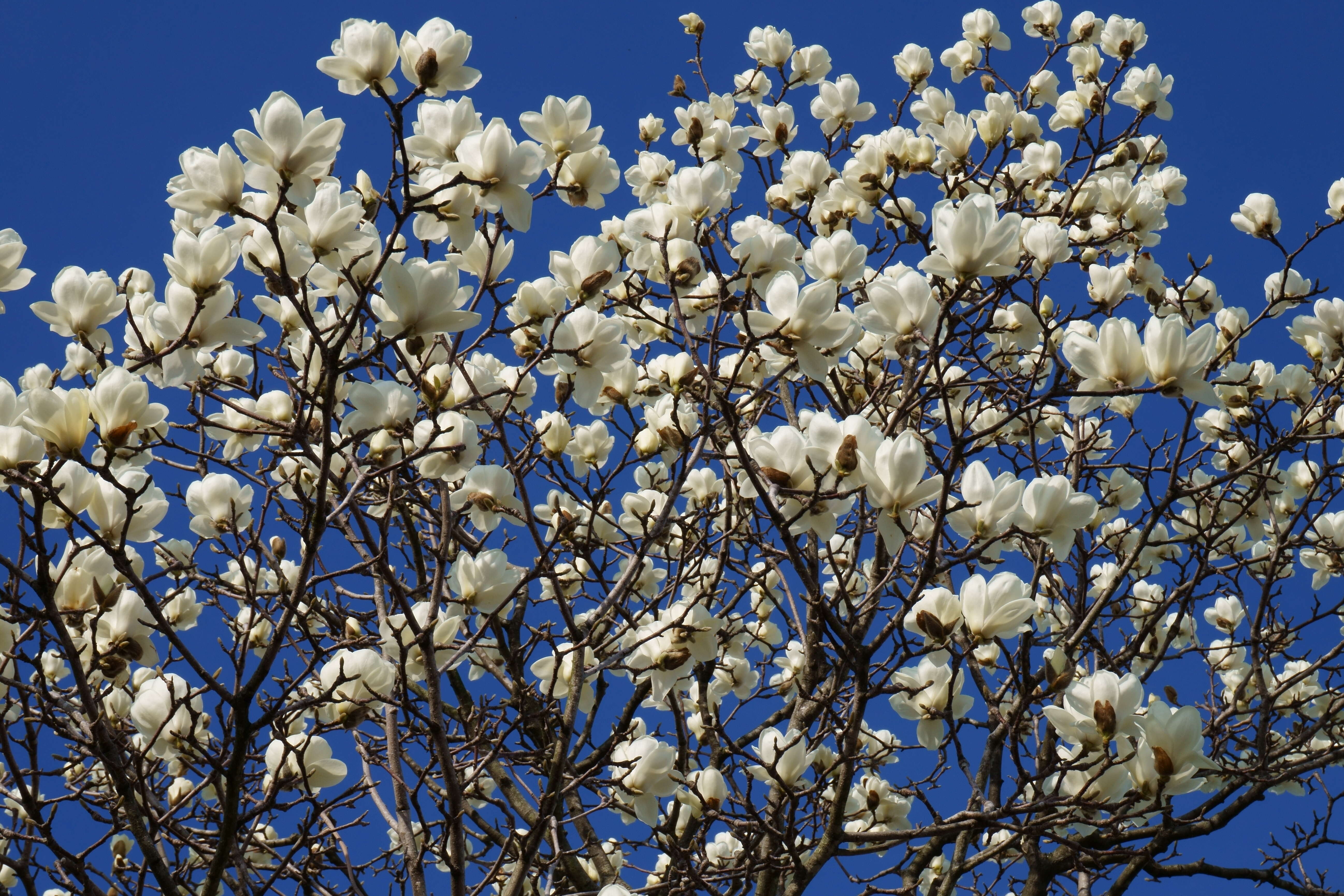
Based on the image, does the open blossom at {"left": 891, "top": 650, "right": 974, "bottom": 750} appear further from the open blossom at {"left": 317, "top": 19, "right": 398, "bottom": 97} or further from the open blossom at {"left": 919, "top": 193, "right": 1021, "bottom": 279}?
the open blossom at {"left": 317, "top": 19, "right": 398, "bottom": 97}

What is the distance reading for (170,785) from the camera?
109 inches

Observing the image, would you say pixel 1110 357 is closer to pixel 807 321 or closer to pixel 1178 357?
pixel 1178 357

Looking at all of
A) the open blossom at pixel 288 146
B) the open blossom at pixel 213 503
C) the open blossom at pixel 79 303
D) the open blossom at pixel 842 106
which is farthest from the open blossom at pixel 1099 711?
the open blossom at pixel 842 106

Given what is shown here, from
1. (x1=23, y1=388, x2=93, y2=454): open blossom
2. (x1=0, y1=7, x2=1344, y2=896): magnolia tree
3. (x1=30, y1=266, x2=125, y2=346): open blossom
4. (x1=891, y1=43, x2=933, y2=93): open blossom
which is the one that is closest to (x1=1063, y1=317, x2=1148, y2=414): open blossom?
(x1=0, y1=7, x2=1344, y2=896): magnolia tree

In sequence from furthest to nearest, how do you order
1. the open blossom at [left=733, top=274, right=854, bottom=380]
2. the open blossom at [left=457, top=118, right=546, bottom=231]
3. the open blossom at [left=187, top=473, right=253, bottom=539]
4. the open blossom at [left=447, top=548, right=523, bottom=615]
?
1. the open blossom at [left=187, top=473, right=253, bottom=539]
2. the open blossom at [left=447, top=548, right=523, bottom=615]
3. the open blossom at [left=733, top=274, right=854, bottom=380]
4. the open blossom at [left=457, top=118, right=546, bottom=231]

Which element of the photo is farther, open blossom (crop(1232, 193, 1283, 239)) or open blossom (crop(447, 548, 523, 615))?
open blossom (crop(1232, 193, 1283, 239))

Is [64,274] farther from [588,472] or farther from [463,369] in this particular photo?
[588,472]

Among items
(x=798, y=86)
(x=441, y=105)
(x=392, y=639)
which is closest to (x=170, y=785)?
(x=392, y=639)

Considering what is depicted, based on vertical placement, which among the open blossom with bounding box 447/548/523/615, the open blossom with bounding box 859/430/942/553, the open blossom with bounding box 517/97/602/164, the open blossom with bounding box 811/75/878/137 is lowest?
the open blossom with bounding box 859/430/942/553

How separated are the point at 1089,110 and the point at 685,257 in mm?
2424

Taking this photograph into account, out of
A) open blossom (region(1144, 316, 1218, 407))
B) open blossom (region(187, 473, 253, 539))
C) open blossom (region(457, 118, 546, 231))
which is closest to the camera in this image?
open blossom (region(457, 118, 546, 231))

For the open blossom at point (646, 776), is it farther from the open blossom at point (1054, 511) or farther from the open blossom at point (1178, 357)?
the open blossom at point (1178, 357)

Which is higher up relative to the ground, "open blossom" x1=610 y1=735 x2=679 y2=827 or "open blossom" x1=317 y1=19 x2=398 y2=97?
"open blossom" x1=317 y1=19 x2=398 y2=97

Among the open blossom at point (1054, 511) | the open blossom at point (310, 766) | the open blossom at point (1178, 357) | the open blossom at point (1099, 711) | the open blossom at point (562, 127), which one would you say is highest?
the open blossom at point (562, 127)
